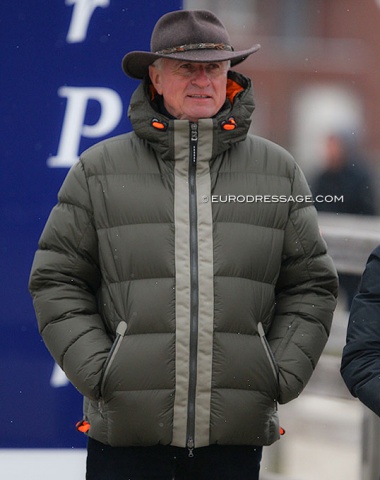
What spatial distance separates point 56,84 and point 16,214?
1.60 ft

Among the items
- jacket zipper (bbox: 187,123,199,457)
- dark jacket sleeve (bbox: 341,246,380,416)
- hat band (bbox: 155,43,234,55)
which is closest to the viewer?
dark jacket sleeve (bbox: 341,246,380,416)

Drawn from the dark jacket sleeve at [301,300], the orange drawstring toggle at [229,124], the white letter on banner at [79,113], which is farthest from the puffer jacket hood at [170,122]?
the white letter on banner at [79,113]

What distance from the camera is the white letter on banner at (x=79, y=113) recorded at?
13.9 feet

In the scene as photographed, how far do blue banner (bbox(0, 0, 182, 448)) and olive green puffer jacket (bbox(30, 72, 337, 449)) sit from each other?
1.08 metres

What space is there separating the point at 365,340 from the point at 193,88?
86cm

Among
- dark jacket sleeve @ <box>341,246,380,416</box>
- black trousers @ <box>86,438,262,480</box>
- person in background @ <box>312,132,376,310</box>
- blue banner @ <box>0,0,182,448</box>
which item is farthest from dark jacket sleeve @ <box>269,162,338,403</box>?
person in background @ <box>312,132,376,310</box>

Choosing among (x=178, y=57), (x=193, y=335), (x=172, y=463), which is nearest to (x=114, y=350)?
(x=193, y=335)

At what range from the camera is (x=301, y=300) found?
3.16 m

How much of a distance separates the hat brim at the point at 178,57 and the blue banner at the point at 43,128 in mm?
995

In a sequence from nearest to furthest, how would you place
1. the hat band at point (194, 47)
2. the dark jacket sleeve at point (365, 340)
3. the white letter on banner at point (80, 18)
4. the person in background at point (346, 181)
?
the dark jacket sleeve at point (365, 340), the hat band at point (194, 47), the white letter on banner at point (80, 18), the person in background at point (346, 181)

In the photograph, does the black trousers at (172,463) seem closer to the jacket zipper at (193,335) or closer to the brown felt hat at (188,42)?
the jacket zipper at (193,335)

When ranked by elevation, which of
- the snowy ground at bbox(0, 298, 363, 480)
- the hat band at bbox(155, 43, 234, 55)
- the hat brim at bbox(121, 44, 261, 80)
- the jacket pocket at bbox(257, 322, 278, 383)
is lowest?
the snowy ground at bbox(0, 298, 363, 480)

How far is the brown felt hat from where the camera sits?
3117 mm

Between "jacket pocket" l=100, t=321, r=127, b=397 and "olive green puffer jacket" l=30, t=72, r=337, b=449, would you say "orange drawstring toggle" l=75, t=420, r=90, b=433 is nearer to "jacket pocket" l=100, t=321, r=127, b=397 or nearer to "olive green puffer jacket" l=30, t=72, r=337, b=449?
"olive green puffer jacket" l=30, t=72, r=337, b=449
